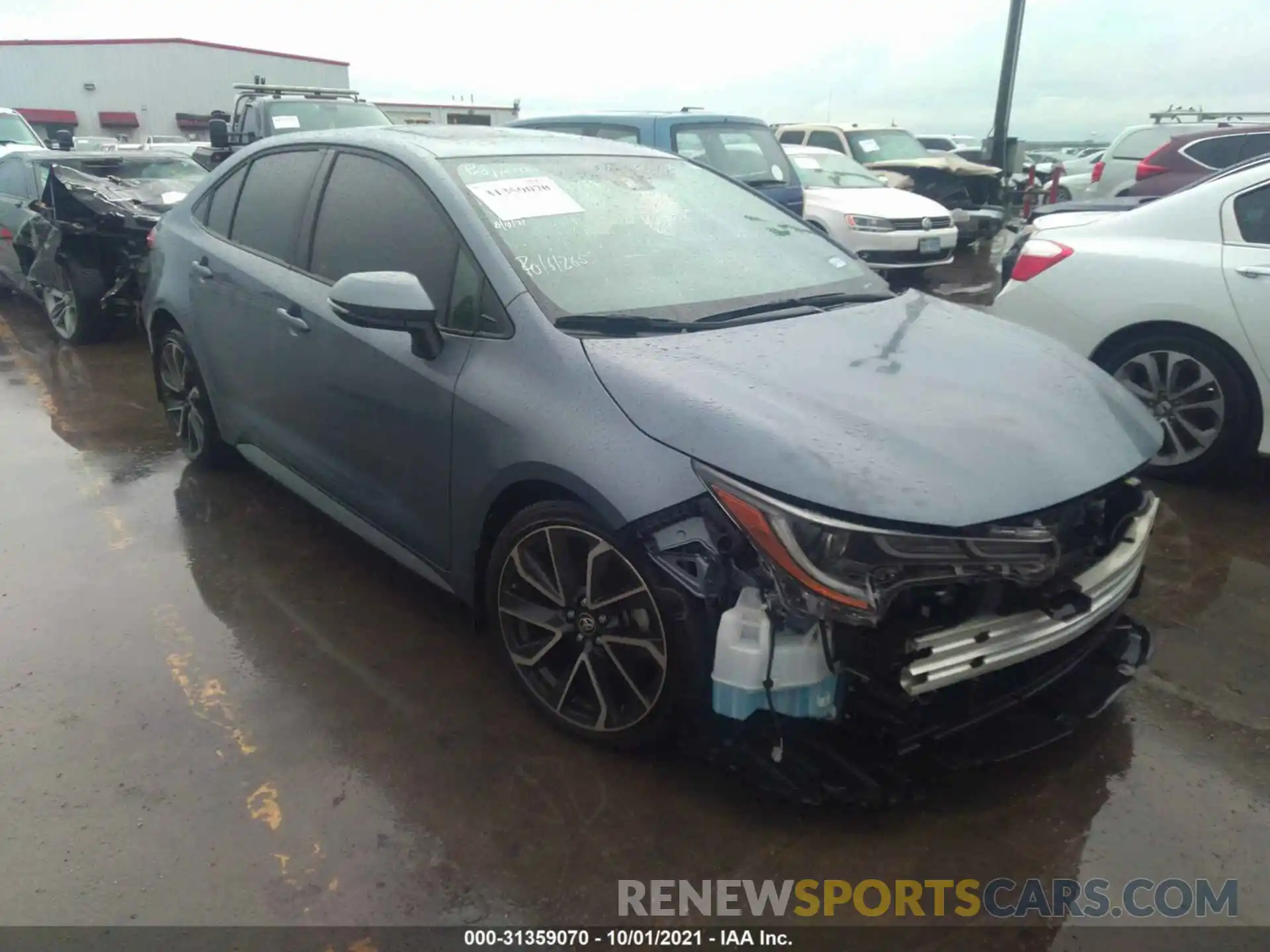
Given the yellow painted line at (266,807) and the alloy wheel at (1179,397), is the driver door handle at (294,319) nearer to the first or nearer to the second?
the yellow painted line at (266,807)

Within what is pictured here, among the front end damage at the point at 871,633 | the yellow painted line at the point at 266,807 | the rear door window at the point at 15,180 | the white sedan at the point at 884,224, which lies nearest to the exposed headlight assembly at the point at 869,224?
the white sedan at the point at 884,224

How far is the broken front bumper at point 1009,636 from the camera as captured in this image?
2098 millimetres

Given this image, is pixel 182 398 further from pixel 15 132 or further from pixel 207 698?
pixel 15 132

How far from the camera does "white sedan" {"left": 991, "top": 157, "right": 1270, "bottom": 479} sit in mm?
4254

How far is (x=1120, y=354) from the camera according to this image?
15.2ft

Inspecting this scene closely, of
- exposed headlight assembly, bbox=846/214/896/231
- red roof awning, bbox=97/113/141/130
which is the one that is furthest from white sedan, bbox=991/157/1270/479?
red roof awning, bbox=97/113/141/130

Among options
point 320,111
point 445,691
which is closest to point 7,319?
point 320,111

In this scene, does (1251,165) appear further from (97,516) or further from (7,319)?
(7,319)

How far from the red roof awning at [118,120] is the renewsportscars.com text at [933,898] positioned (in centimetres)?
4407

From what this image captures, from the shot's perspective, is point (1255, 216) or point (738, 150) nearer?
point (1255, 216)

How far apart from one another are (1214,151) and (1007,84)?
7.84m

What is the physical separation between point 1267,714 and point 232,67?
43791 mm

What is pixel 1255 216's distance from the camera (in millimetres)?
4328

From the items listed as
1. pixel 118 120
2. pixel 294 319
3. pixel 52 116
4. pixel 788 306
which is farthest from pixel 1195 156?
pixel 52 116
